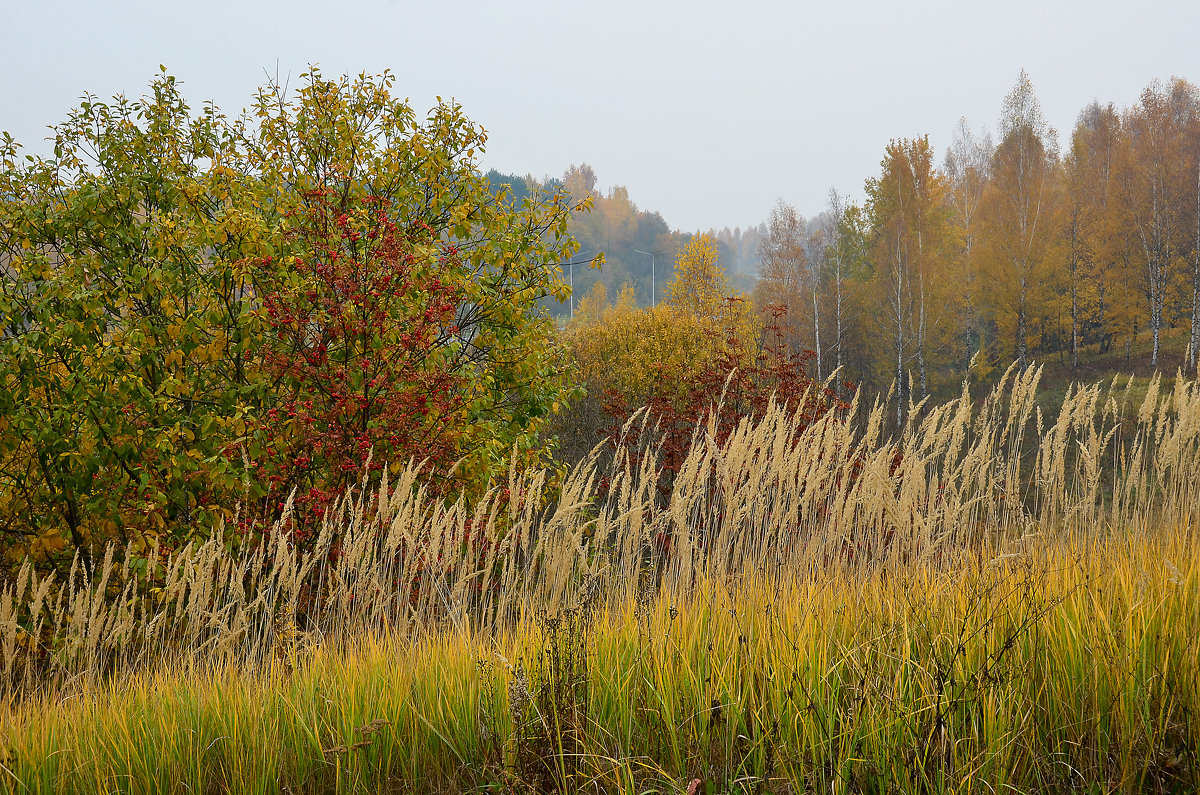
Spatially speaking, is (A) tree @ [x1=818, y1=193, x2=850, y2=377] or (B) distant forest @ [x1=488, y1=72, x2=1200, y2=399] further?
(A) tree @ [x1=818, y1=193, x2=850, y2=377]

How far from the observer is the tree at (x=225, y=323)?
486 centimetres

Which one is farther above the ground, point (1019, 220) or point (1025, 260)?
point (1019, 220)

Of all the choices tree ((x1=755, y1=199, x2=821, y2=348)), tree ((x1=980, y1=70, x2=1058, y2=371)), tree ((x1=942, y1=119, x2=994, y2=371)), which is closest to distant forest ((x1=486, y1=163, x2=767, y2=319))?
tree ((x1=942, y1=119, x2=994, y2=371))

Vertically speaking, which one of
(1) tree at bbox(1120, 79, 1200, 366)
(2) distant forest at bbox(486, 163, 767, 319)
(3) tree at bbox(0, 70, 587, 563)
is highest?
(2) distant forest at bbox(486, 163, 767, 319)

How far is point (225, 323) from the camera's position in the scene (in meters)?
5.25

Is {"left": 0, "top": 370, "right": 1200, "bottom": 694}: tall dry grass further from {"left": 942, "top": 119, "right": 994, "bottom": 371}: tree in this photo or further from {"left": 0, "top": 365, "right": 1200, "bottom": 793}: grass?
{"left": 942, "top": 119, "right": 994, "bottom": 371}: tree

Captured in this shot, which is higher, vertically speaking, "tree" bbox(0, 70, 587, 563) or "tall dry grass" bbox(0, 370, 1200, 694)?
"tree" bbox(0, 70, 587, 563)

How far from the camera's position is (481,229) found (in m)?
6.66

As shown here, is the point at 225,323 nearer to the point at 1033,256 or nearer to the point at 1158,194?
the point at 1033,256

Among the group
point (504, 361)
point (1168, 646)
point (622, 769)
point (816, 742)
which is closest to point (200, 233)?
point (504, 361)

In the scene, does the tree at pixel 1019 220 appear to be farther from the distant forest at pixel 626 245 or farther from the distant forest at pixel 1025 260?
the distant forest at pixel 626 245

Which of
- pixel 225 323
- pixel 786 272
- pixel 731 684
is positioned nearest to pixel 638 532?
pixel 731 684

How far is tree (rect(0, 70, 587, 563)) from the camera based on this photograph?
4.86 meters

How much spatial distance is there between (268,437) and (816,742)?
13.4 ft
